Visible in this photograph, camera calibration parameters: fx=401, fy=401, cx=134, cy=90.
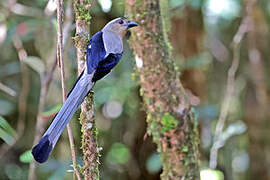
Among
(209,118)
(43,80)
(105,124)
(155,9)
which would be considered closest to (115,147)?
(105,124)

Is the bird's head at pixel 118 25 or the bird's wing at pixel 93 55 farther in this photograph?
the bird's head at pixel 118 25

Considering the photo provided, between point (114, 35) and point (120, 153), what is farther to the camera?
point (120, 153)

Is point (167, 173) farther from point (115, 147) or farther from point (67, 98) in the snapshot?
point (115, 147)

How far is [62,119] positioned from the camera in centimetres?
134

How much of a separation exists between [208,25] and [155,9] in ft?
9.35

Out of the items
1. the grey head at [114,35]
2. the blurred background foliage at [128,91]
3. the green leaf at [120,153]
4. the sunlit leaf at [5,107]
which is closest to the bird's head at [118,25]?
the grey head at [114,35]

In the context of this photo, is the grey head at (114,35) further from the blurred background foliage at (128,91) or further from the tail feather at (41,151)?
the blurred background foliage at (128,91)

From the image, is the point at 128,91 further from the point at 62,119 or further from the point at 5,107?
the point at 62,119

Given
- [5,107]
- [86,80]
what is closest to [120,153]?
[5,107]

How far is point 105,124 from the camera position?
163 inches

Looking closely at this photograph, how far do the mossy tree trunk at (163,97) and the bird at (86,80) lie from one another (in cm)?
47

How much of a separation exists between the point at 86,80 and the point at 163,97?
0.73m

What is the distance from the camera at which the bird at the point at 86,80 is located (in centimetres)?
129

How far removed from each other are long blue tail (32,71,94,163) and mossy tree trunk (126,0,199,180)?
71 cm
